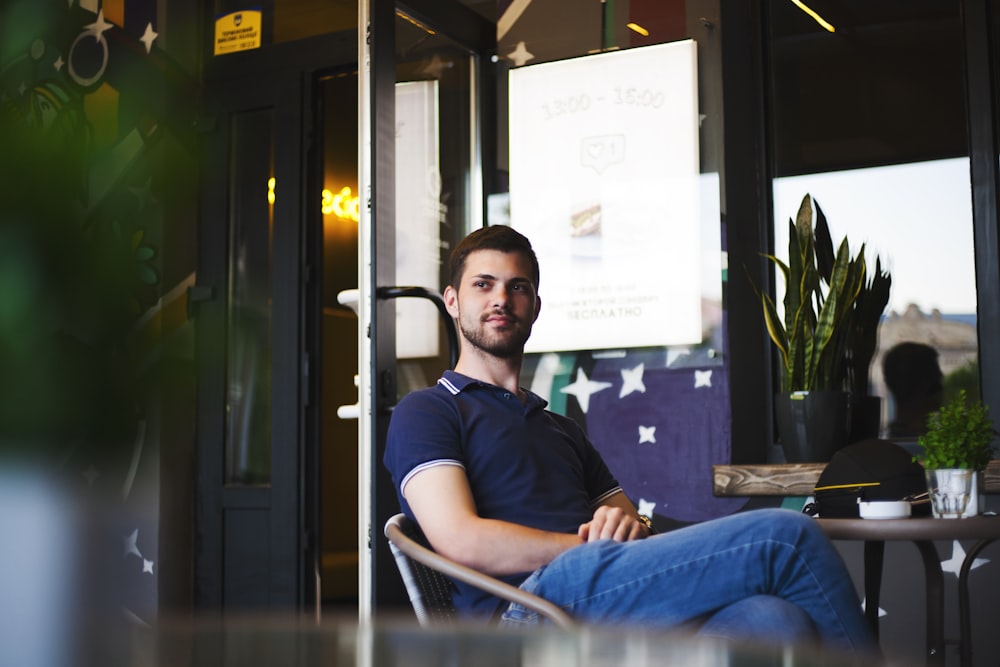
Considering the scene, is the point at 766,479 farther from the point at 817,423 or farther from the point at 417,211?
the point at 417,211

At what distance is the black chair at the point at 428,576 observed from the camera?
202 cm

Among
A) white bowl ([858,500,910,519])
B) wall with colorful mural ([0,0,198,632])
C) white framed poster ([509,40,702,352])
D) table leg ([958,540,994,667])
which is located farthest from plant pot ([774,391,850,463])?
wall with colorful mural ([0,0,198,632])

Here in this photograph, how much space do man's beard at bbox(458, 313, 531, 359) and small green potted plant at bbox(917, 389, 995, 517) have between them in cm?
92

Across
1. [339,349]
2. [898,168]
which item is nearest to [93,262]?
[898,168]

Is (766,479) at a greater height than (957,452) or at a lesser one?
lesser

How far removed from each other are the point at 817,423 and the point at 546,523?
164 cm

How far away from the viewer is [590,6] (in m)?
4.44

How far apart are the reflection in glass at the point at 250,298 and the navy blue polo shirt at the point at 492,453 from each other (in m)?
2.75

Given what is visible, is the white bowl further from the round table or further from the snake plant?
the snake plant

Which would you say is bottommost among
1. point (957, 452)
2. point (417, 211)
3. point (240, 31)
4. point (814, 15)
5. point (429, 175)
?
point (957, 452)

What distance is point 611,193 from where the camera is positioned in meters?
4.36

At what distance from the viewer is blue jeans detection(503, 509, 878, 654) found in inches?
70.4

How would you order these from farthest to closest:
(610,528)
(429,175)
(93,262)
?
(429,175), (610,528), (93,262)

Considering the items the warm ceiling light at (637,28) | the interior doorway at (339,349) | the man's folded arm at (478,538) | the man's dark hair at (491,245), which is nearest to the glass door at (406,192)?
the warm ceiling light at (637,28)
